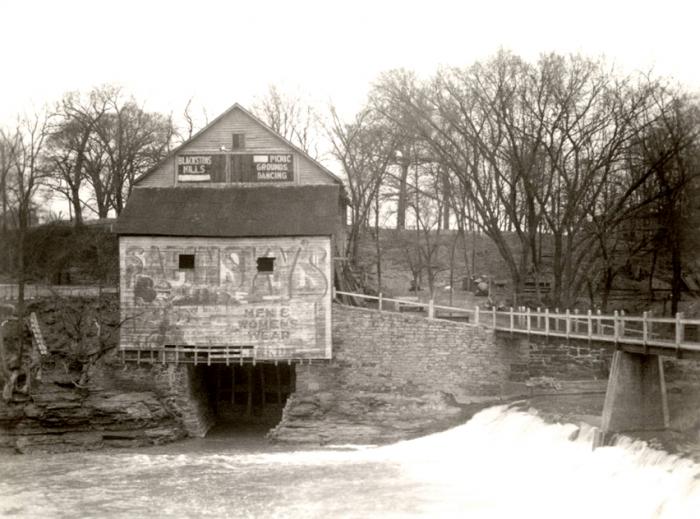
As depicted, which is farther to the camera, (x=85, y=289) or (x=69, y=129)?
(x=69, y=129)

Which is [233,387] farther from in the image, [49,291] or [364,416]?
[49,291]

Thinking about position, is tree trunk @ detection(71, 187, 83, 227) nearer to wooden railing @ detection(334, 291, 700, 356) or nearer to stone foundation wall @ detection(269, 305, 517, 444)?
wooden railing @ detection(334, 291, 700, 356)

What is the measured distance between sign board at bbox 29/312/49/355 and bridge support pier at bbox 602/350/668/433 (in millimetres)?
20708

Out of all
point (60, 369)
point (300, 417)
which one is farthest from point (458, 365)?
point (60, 369)

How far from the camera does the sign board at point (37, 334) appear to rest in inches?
1373

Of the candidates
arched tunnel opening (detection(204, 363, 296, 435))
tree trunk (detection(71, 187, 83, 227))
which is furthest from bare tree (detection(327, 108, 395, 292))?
tree trunk (detection(71, 187, 83, 227))

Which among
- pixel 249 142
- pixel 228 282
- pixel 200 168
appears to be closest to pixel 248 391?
pixel 228 282

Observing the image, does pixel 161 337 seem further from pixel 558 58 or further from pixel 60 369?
pixel 558 58

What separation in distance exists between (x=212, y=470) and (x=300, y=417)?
5472 mm

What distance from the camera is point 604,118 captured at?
35.5 meters

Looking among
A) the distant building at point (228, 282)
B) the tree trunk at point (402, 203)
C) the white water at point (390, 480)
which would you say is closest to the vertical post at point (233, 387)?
the distant building at point (228, 282)

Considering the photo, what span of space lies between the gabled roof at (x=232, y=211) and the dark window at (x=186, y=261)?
85 centimetres

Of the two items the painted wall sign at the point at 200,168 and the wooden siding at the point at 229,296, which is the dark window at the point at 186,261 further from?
the painted wall sign at the point at 200,168

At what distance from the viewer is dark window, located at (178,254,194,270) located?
110ft
